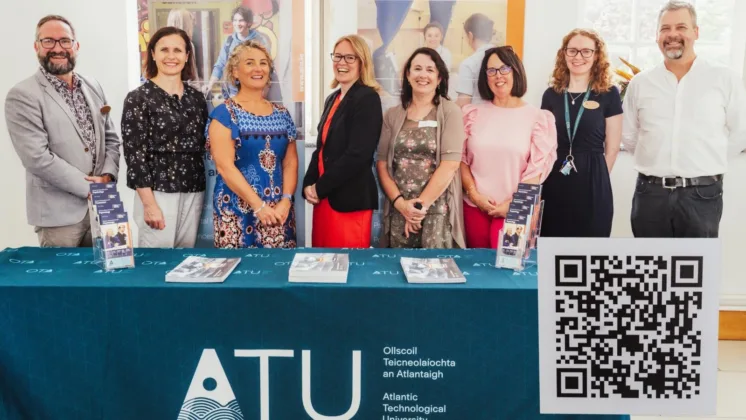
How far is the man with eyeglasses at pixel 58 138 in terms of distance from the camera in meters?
2.62

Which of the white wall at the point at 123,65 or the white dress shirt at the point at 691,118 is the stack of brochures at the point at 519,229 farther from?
the white wall at the point at 123,65

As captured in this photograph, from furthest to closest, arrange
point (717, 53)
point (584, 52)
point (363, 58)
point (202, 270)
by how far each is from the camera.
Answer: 1. point (717, 53)
2. point (584, 52)
3. point (363, 58)
4. point (202, 270)

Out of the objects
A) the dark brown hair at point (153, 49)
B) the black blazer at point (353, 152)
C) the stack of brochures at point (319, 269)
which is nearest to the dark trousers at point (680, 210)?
the black blazer at point (353, 152)

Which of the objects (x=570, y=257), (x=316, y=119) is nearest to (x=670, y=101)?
(x=316, y=119)

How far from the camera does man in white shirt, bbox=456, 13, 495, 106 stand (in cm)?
289

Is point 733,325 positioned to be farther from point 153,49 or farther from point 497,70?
point 153,49

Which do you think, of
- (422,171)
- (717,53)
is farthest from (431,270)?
(717,53)

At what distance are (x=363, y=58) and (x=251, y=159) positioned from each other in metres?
0.68

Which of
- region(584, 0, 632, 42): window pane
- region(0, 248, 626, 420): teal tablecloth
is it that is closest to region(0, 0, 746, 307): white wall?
region(584, 0, 632, 42): window pane

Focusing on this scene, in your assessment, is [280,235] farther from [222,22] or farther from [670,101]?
[670,101]

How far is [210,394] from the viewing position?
180 cm

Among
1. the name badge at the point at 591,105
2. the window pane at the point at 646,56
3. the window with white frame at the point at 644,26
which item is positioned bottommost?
the name badge at the point at 591,105

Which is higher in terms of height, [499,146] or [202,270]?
[499,146]

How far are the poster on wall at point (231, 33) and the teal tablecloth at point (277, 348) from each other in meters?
1.08
